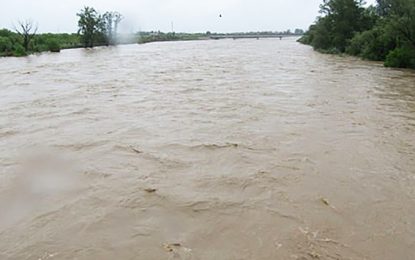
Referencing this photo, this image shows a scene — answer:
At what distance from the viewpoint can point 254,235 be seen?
5.74m

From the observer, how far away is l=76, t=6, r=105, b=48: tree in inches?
2766

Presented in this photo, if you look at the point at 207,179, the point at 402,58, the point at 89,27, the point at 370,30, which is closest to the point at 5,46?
the point at 89,27

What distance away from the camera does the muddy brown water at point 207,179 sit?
18.2 ft

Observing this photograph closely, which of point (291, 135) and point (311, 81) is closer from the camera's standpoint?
point (291, 135)

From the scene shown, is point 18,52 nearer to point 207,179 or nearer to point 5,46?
point 5,46

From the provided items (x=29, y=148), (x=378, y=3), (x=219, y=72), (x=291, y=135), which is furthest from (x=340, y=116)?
(x=378, y=3)

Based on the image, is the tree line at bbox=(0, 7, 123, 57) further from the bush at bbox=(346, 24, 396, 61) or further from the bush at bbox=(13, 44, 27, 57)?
the bush at bbox=(346, 24, 396, 61)

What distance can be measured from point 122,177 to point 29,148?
10.0 ft

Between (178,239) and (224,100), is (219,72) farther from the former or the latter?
(178,239)

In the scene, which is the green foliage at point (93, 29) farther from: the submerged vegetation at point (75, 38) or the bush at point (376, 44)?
the bush at point (376, 44)

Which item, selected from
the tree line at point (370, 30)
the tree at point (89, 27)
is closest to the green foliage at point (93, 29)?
the tree at point (89, 27)

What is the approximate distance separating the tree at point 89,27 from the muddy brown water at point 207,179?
58.0m

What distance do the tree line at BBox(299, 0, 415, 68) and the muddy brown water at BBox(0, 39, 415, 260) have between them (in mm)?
15404

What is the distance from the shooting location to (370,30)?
4100cm
